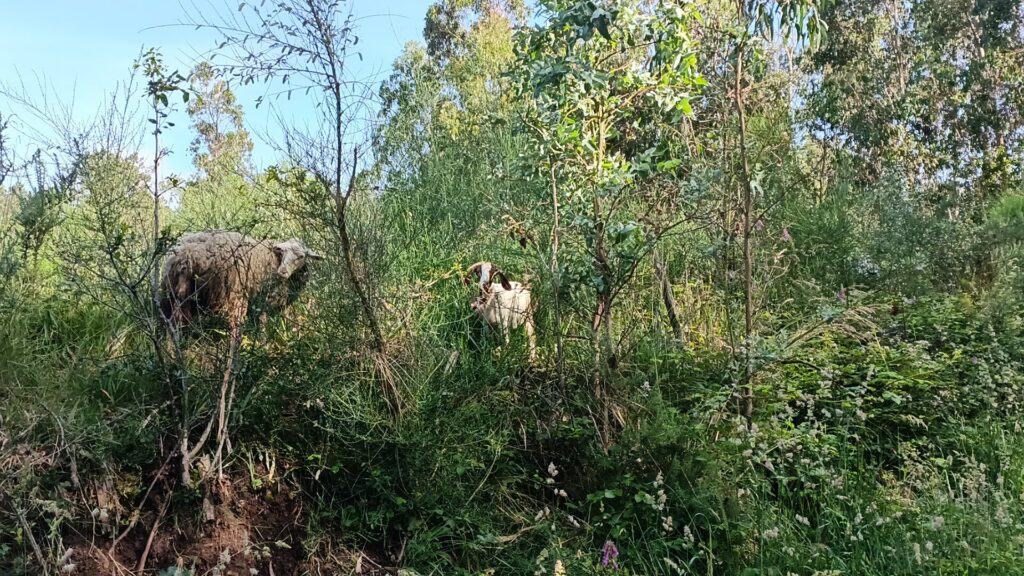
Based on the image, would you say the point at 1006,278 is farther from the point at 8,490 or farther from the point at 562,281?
the point at 8,490

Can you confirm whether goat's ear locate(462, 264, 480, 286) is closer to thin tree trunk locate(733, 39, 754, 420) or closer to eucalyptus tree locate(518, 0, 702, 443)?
eucalyptus tree locate(518, 0, 702, 443)

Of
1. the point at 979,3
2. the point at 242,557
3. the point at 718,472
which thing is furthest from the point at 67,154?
the point at 979,3

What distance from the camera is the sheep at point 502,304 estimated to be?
4.29m

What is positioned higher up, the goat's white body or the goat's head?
the goat's head

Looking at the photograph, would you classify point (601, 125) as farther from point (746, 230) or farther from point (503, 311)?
point (503, 311)

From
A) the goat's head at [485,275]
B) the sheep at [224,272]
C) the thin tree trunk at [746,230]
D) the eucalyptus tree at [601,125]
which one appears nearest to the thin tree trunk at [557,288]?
the eucalyptus tree at [601,125]

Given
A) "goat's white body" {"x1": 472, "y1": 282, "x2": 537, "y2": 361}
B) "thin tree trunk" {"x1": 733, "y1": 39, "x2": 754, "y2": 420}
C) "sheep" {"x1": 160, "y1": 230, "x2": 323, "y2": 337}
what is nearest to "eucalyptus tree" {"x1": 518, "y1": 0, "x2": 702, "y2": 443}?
"thin tree trunk" {"x1": 733, "y1": 39, "x2": 754, "y2": 420}

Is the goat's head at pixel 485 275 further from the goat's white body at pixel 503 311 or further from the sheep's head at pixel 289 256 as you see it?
the sheep's head at pixel 289 256

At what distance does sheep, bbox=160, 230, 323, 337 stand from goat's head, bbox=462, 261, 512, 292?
107cm

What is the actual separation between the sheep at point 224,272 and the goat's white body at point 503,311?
3.54 feet

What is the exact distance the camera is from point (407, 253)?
5.02 metres

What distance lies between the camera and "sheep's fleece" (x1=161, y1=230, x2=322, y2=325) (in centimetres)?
376

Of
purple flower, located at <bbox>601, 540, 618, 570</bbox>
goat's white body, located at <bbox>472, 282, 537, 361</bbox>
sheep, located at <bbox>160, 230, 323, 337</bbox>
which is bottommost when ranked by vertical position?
purple flower, located at <bbox>601, 540, 618, 570</bbox>

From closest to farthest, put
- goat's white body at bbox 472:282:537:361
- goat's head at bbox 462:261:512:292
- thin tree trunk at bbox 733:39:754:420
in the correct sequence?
1. thin tree trunk at bbox 733:39:754:420
2. goat's white body at bbox 472:282:537:361
3. goat's head at bbox 462:261:512:292
